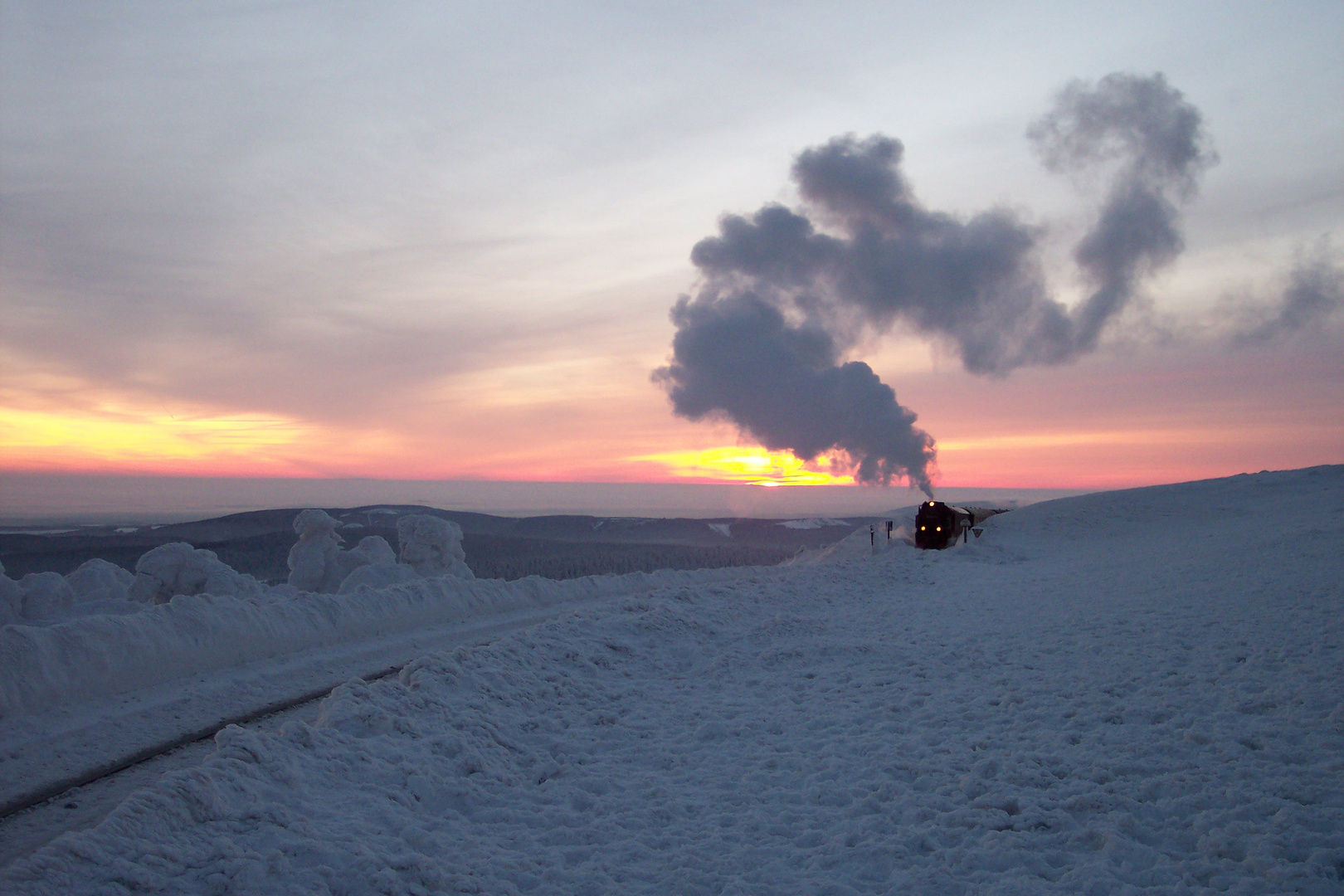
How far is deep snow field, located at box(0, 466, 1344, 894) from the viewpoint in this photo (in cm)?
570

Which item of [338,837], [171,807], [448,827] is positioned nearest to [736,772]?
[448,827]

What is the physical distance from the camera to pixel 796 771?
8.12m

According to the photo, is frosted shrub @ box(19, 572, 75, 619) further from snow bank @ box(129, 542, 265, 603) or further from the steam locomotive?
the steam locomotive

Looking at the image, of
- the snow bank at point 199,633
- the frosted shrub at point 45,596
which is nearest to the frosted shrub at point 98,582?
the frosted shrub at point 45,596

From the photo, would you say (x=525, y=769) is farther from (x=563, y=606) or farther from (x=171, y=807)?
(x=563, y=606)

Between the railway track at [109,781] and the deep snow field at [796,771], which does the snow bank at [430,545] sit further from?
the railway track at [109,781]

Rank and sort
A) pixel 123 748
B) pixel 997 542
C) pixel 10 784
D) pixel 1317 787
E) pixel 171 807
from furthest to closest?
pixel 997 542, pixel 123 748, pixel 10 784, pixel 1317 787, pixel 171 807

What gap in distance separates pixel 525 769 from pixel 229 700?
20.1ft

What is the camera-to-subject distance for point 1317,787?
6.60 metres

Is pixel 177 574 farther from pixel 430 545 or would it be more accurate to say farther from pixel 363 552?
pixel 363 552

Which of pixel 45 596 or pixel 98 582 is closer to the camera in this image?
pixel 45 596

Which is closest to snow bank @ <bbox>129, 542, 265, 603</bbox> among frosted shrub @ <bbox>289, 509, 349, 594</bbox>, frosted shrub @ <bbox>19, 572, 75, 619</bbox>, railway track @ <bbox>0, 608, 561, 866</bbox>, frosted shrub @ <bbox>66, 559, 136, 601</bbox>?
frosted shrub @ <bbox>66, 559, 136, 601</bbox>

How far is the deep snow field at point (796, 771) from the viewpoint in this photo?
5699 millimetres

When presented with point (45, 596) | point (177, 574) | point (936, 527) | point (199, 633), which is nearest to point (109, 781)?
point (199, 633)
